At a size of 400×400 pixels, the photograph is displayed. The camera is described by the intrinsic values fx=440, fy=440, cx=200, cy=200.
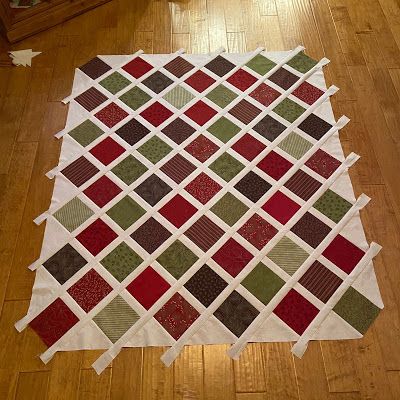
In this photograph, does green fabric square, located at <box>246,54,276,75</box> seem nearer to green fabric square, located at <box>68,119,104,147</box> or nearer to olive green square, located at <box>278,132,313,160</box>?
olive green square, located at <box>278,132,313,160</box>

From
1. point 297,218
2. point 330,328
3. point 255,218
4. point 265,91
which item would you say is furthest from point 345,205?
point 265,91

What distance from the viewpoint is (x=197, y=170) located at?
5.57ft


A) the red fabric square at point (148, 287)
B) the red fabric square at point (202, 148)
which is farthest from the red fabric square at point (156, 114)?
the red fabric square at point (148, 287)

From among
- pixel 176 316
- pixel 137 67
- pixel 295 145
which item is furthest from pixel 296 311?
pixel 137 67

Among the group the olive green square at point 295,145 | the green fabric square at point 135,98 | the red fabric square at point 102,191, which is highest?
the green fabric square at point 135,98

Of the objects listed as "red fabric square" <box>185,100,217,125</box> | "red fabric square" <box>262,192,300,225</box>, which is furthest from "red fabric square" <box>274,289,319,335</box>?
"red fabric square" <box>185,100,217,125</box>

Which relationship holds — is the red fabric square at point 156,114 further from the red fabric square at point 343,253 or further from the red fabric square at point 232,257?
the red fabric square at point 343,253

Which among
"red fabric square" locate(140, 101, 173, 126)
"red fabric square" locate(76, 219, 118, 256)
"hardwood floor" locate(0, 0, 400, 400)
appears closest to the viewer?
"hardwood floor" locate(0, 0, 400, 400)

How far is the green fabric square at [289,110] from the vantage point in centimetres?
185

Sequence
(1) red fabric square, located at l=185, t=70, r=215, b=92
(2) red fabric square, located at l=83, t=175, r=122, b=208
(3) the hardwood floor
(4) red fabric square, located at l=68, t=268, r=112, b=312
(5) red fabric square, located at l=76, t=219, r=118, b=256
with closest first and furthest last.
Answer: (3) the hardwood floor → (4) red fabric square, located at l=68, t=268, r=112, b=312 → (5) red fabric square, located at l=76, t=219, r=118, b=256 → (2) red fabric square, located at l=83, t=175, r=122, b=208 → (1) red fabric square, located at l=185, t=70, r=215, b=92

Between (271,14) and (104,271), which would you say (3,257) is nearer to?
(104,271)

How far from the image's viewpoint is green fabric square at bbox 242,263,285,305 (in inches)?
55.9

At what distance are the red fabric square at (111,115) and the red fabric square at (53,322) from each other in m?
0.79

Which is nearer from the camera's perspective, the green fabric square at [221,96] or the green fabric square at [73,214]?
the green fabric square at [73,214]
